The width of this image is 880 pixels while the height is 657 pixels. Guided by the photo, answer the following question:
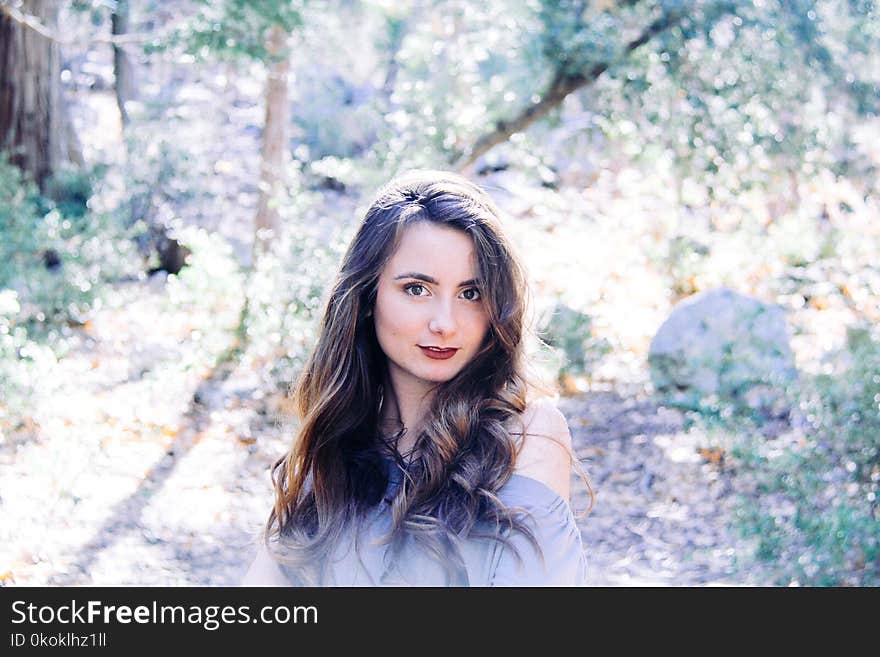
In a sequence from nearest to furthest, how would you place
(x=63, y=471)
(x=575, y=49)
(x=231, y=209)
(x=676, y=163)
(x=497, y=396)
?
(x=497, y=396) < (x=63, y=471) < (x=575, y=49) < (x=676, y=163) < (x=231, y=209)

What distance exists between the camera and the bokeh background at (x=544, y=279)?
4.30 m

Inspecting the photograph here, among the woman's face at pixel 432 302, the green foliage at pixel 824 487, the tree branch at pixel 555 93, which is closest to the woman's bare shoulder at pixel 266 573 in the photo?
the woman's face at pixel 432 302

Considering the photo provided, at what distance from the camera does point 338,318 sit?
6.40 feet

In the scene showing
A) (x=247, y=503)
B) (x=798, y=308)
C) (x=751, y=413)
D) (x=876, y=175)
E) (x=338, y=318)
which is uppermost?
(x=876, y=175)

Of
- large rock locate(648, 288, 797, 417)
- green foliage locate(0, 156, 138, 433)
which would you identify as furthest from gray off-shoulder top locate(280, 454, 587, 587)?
large rock locate(648, 288, 797, 417)

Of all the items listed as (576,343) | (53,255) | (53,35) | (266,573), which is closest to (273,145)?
(53,35)

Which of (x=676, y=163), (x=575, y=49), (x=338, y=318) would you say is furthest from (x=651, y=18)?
(x=338, y=318)

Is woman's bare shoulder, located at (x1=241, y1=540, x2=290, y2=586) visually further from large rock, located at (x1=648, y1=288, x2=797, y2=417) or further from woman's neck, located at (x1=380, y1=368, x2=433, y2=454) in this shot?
large rock, located at (x1=648, y1=288, x2=797, y2=417)

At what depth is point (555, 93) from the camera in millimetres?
6477

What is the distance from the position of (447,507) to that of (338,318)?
1.39ft

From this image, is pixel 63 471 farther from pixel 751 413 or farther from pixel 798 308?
pixel 798 308

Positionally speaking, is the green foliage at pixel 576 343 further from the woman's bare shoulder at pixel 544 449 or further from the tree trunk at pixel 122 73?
the tree trunk at pixel 122 73

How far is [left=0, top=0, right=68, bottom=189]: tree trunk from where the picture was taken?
7801 millimetres

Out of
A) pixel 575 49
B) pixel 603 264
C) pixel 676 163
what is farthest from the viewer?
pixel 603 264
